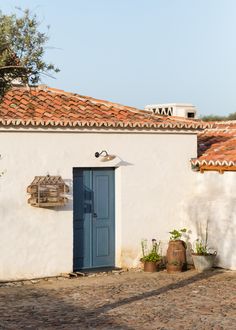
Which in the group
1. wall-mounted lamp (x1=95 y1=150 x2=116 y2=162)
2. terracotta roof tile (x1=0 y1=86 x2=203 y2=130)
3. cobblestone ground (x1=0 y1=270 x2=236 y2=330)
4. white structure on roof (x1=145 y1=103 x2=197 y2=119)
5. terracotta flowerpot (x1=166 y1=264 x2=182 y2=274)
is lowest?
cobblestone ground (x1=0 y1=270 x2=236 y2=330)

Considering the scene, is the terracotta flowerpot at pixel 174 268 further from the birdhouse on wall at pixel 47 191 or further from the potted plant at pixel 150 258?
the birdhouse on wall at pixel 47 191

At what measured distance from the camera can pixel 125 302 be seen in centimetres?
1100

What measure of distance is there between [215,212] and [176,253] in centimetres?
118

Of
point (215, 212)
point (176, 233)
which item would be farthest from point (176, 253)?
point (215, 212)

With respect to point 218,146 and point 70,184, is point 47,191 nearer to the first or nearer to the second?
point 70,184

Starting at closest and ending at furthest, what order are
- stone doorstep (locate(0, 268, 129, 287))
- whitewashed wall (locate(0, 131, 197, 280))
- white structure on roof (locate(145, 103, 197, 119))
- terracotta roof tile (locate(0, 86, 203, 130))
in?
stone doorstep (locate(0, 268, 129, 287)), whitewashed wall (locate(0, 131, 197, 280)), terracotta roof tile (locate(0, 86, 203, 130)), white structure on roof (locate(145, 103, 197, 119))

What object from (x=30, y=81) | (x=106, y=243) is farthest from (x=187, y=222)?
(x=30, y=81)

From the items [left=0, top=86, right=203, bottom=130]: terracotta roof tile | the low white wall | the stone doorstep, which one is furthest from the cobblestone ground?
[left=0, top=86, right=203, bottom=130]: terracotta roof tile

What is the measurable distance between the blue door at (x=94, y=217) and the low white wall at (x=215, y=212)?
1.67 meters

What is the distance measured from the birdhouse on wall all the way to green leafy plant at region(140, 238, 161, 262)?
2072 mm

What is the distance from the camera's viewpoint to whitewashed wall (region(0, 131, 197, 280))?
42.4ft

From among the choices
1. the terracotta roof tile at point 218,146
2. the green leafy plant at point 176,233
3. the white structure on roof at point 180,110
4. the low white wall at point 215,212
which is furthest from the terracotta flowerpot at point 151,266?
the white structure on roof at point 180,110

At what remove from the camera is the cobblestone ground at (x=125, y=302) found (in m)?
9.69

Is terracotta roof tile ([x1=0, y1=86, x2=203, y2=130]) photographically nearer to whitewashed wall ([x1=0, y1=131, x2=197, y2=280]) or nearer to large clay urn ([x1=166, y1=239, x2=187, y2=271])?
whitewashed wall ([x1=0, y1=131, x2=197, y2=280])
